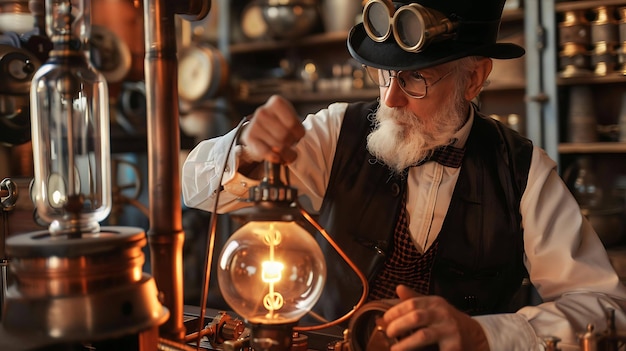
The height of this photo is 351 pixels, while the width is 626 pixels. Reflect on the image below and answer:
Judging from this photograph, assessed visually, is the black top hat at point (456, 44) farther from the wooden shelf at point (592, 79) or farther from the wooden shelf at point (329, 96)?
the wooden shelf at point (329, 96)

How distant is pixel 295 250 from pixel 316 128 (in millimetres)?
1121

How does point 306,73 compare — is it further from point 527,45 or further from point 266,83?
point 527,45

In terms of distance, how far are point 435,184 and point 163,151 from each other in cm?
112

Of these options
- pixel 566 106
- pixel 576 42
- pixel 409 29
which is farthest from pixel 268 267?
pixel 566 106

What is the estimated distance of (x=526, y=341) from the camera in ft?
5.07

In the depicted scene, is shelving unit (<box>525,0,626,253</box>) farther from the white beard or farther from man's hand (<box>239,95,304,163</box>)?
man's hand (<box>239,95,304,163</box>)

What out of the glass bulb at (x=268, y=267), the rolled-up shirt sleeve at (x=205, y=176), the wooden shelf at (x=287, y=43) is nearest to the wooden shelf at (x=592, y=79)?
the wooden shelf at (x=287, y=43)

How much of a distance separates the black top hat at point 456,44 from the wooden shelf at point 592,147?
1989mm

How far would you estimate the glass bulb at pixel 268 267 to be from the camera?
3.84ft

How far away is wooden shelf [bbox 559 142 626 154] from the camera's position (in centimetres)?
372

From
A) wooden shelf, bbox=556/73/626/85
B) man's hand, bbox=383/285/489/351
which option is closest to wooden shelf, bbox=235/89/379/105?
wooden shelf, bbox=556/73/626/85

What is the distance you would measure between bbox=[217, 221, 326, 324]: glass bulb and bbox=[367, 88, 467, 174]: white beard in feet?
3.00

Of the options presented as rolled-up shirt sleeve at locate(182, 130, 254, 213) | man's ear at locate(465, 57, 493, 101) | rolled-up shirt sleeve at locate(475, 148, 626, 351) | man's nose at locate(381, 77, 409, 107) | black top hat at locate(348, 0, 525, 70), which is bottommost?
rolled-up shirt sleeve at locate(475, 148, 626, 351)

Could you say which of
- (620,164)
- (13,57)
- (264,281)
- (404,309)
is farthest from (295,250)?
(620,164)
